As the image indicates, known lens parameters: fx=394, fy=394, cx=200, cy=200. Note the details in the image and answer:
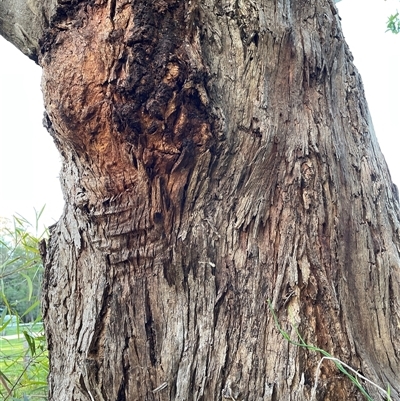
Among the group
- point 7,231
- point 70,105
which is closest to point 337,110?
point 70,105

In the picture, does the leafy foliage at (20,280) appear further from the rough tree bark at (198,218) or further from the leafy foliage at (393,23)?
the leafy foliage at (393,23)

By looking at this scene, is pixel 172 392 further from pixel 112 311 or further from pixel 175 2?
pixel 175 2

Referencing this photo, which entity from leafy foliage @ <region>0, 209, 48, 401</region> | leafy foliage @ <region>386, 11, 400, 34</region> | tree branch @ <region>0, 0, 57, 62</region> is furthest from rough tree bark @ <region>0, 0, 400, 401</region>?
leafy foliage @ <region>386, 11, 400, 34</region>

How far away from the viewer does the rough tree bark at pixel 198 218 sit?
2.27 feet

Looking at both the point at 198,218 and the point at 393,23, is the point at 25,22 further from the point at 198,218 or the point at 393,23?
the point at 393,23

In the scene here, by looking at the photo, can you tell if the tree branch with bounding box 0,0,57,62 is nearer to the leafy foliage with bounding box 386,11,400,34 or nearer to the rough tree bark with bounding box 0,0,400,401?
the rough tree bark with bounding box 0,0,400,401

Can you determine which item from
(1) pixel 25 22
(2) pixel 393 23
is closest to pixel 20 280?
(1) pixel 25 22

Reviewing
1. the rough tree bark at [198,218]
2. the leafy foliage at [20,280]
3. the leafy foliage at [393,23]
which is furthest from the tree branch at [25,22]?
the leafy foliage at [393,23]

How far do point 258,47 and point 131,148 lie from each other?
344 mm

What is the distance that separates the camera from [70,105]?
0.70 metres

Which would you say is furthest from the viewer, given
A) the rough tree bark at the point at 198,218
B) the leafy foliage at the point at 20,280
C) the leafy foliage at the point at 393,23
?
the leafy foliage at the point at 393,23

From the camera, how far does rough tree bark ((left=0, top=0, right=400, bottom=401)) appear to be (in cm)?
69

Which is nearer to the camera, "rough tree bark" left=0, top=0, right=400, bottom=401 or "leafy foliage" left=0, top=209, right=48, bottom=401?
"rough tree bark" left=0, top=0, right=400, bottom=401

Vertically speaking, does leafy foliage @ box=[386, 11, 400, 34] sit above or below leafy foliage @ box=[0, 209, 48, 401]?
above
